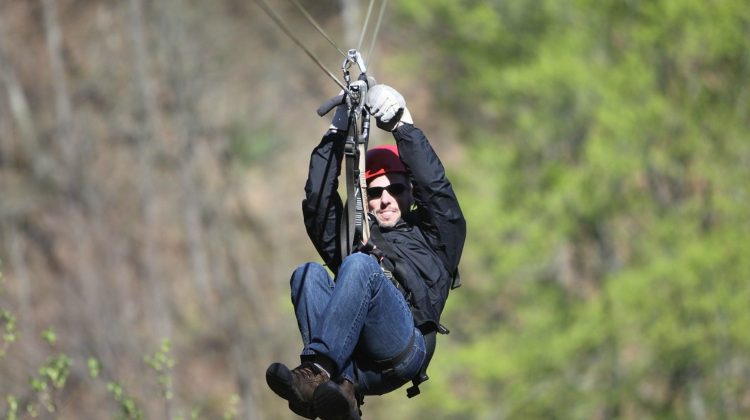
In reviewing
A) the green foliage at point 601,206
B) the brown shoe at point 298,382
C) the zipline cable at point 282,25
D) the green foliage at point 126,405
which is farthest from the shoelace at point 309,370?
the green foliage at point 601,206

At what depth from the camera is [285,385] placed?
4.45 meters

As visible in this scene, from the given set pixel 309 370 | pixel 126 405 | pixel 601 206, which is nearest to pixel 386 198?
pixel 309 370

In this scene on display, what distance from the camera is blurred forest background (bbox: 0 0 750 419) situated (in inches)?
590

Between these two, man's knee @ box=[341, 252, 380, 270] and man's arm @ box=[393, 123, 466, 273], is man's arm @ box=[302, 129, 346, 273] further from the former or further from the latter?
man's knee @ box=[341, 252, 380, 270]

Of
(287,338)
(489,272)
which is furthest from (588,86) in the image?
(287,338)

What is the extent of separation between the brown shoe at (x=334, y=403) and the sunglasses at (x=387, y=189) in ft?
2.79

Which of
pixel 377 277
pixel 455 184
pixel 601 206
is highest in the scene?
pixel 455 184

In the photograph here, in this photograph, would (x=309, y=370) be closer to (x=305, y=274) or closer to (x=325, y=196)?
(x=305, y=274)

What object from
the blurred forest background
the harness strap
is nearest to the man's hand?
the harness strap

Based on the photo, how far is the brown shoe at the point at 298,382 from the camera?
14.6 feet

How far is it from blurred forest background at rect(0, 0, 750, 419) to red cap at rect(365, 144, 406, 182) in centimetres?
592

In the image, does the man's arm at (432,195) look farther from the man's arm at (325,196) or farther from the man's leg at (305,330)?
the man's leg at (305,330)

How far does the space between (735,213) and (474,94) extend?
375 centimetres

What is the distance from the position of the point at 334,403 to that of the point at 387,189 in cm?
99
